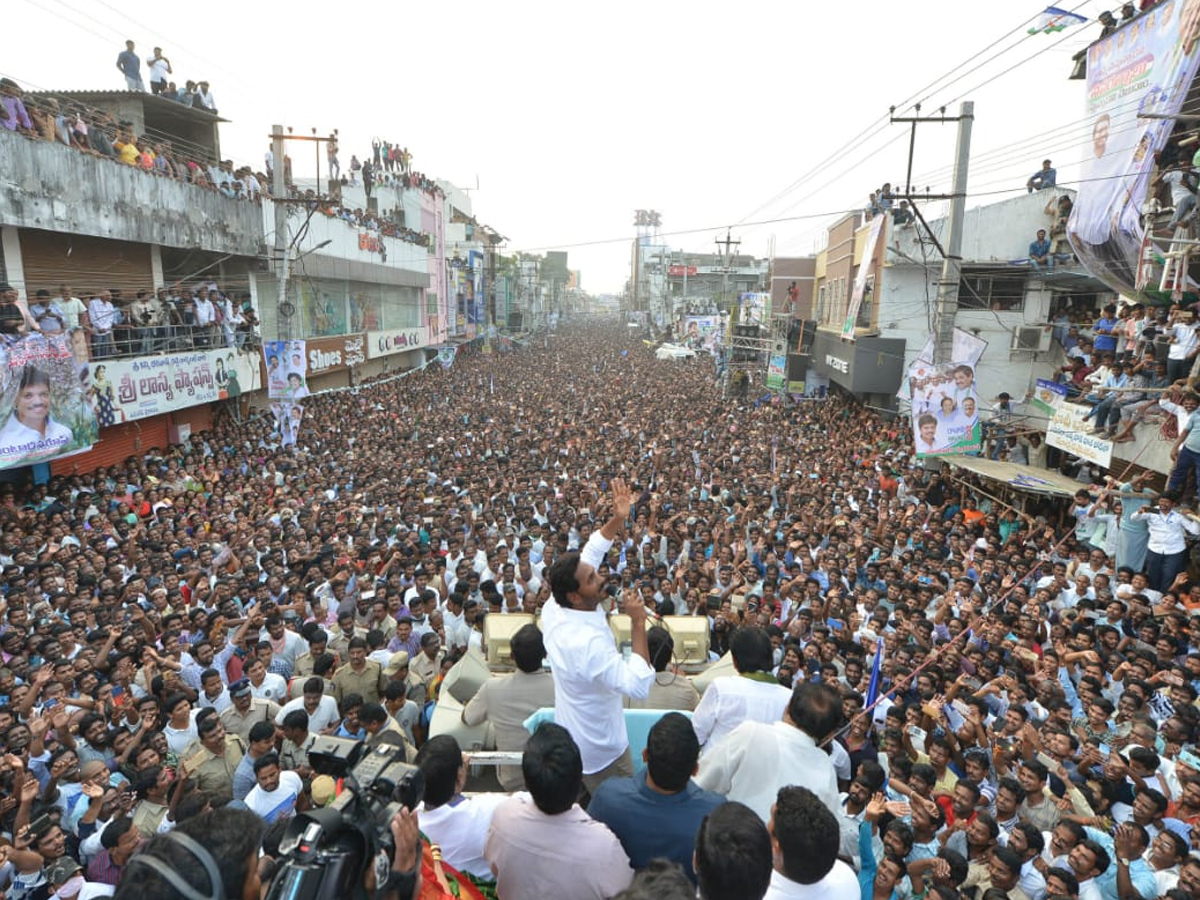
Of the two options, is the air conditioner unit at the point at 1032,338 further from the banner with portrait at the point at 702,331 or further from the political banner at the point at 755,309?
the banner with portrait at the point at 702,331

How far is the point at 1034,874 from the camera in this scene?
3.69m

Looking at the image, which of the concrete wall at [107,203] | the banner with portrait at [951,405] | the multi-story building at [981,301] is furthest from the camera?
the multi-story building at [981,301]

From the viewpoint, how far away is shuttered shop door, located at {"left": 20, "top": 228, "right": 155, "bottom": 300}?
1330 cm

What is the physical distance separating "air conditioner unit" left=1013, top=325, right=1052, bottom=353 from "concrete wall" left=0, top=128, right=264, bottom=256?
19.1 meters

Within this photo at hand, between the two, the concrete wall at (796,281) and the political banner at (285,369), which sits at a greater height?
the concrete wall at (796,281)

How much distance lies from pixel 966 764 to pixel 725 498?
7965mm

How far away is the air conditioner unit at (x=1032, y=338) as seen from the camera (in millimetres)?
18141

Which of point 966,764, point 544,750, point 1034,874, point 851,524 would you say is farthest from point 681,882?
point 851,524

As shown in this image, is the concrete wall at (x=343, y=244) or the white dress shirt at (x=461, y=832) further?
the concrete wall at (x=343, y=244)

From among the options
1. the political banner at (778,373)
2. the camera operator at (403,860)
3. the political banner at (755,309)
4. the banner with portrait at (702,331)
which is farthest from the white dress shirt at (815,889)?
the banner with portrait at (702,331)

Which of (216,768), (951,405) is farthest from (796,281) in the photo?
(216,768)

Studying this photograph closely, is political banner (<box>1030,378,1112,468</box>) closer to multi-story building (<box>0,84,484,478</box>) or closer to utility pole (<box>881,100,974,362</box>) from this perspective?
utility pole (<box>881,100,974,362</box>)

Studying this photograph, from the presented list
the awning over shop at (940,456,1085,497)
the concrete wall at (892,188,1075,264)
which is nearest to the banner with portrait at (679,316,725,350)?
the concrete wall at (892,188,1075,264)

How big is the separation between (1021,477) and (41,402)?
13.5 metres
